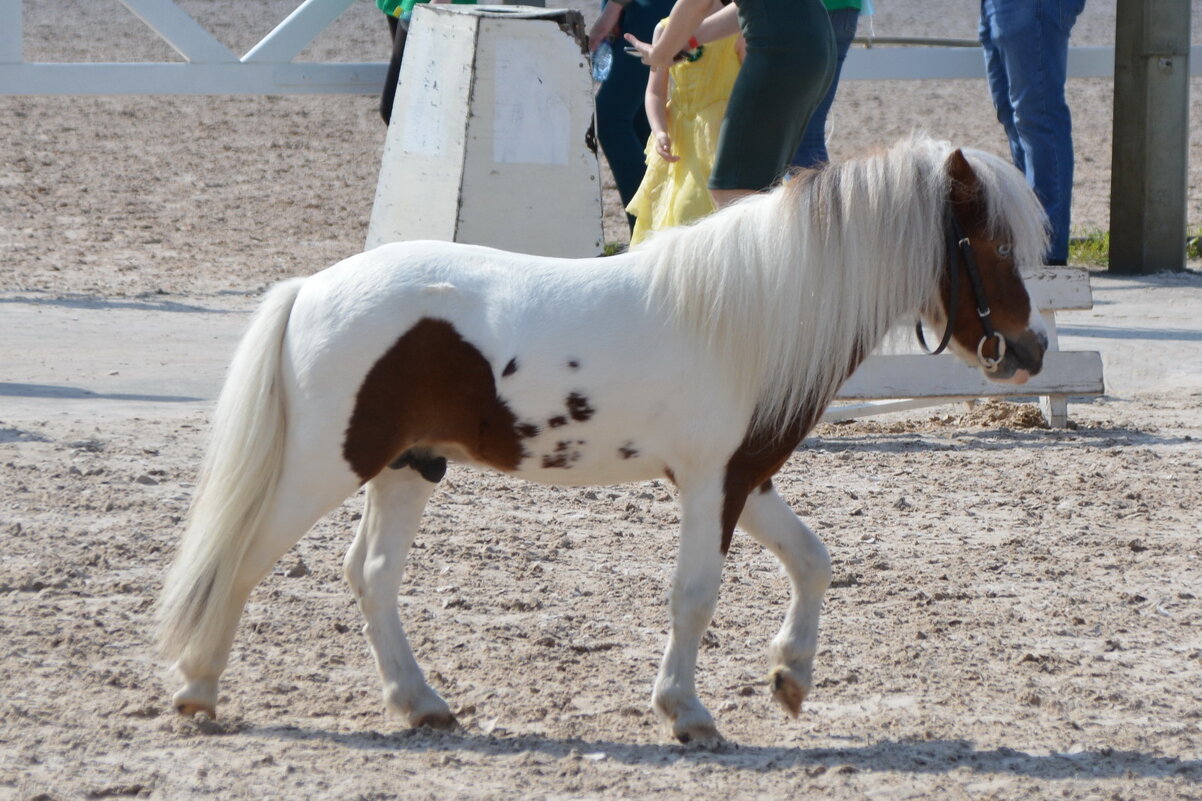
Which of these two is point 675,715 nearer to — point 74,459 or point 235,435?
point 235,435

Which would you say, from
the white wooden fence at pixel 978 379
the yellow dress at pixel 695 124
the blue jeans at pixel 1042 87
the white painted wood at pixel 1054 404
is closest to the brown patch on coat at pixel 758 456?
the yellow dress at pixel 695 124

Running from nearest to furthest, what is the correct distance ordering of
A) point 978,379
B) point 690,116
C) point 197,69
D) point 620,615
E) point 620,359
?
point 620,359 < point 620,615 < point 690,116 < point 978,379 < point 197,69

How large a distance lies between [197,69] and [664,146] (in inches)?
161

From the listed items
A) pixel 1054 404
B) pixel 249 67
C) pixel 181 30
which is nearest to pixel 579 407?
pixel 1054 404

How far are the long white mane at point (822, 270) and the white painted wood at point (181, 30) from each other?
602cm

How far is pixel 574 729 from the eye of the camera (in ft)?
11.1

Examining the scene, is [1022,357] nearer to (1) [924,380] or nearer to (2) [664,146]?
(2) [664,146]

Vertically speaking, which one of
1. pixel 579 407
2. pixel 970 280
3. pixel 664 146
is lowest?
pixel 579 407

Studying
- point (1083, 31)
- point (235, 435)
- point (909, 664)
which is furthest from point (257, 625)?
point (1083, 31)

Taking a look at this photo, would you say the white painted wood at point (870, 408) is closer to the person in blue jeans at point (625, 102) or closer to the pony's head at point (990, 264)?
the person in blue jeans at point (625, 102)

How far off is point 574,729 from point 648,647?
1.84ft

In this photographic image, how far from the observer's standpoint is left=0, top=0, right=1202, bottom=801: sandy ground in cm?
315

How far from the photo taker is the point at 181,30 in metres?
8.69

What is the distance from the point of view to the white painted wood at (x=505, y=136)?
710 cm
